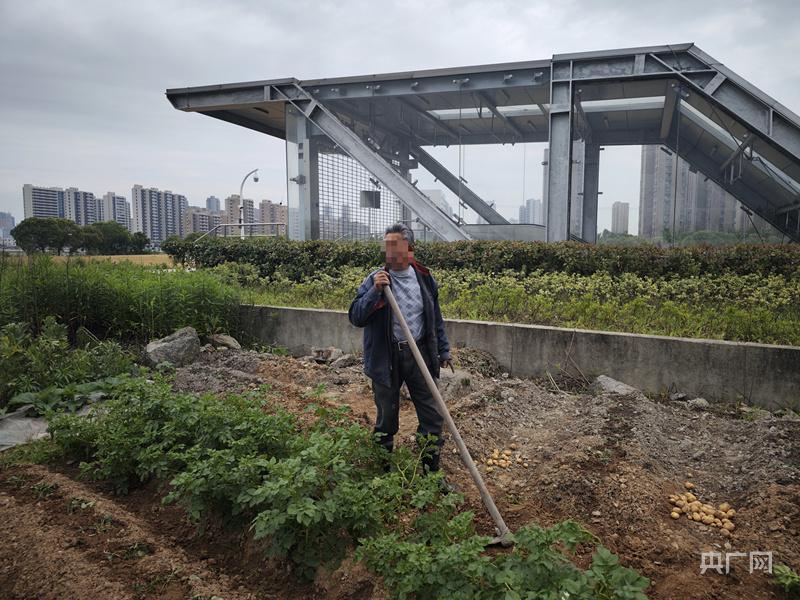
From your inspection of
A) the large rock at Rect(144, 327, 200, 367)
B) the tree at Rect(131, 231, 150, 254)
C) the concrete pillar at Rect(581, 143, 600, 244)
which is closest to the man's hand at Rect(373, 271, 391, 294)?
the large rock at Rect(144, 327, 200, 367)

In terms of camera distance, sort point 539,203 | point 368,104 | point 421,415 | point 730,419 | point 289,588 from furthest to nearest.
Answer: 1. point 368,104
2. point 539,203
3. point 730,419
4. point 421,415
5. point 289,588

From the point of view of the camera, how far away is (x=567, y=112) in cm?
1319

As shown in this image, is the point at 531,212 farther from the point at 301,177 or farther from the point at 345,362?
the point at 345,362

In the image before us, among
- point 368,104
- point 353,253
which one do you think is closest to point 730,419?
point 353,253

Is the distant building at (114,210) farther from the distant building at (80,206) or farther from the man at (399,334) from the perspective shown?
the man at (399,334)

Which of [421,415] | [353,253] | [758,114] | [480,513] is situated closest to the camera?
[480,513]

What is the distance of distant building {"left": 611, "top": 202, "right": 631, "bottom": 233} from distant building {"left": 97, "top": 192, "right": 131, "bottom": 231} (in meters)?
18.8

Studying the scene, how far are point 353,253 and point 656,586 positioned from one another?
8.87 metres

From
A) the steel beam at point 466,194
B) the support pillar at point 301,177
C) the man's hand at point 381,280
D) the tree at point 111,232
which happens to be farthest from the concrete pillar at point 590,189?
the tree at point 111,232

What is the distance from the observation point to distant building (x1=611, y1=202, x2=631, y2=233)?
47.4 feet

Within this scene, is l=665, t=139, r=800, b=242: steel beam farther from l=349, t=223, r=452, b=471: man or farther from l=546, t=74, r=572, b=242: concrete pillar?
l=349, t=223, r=452, b=471: man

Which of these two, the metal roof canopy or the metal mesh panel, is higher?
the metal roof canopy

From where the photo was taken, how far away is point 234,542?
3.14 meters

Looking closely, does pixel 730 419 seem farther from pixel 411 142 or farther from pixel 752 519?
pixel 411 142
